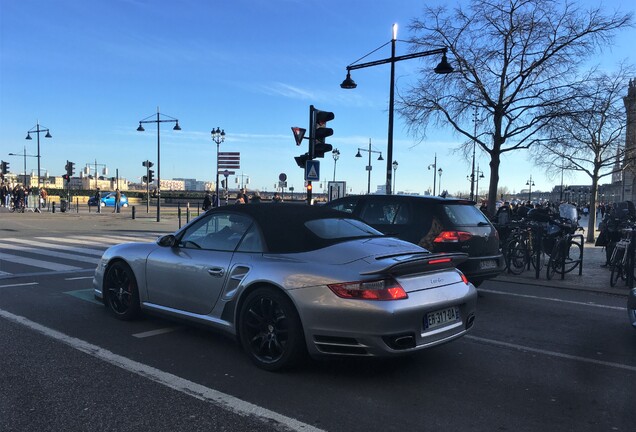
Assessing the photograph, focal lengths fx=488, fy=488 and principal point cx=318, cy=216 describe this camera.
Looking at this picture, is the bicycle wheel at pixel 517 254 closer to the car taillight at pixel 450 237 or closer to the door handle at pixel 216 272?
the car taillight at pixel 450 237

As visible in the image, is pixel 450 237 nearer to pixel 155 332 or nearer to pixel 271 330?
pixel 271 330

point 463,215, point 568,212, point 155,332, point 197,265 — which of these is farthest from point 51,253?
point 568,212

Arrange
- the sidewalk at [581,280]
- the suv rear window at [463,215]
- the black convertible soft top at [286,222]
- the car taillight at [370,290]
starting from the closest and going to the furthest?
the car taillight at [370,290], the black convertible soft top at [286,222], the suv rear window at [463,215], the sidewalk at [581,280]

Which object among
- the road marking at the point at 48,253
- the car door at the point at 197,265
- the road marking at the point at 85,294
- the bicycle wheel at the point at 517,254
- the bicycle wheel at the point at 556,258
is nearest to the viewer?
the car door at the point at 197,265

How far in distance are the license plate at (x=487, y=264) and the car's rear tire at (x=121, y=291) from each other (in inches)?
195

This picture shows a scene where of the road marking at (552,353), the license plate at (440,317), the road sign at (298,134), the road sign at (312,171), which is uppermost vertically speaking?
the road sign at (298,134)

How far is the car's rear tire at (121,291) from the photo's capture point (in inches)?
228

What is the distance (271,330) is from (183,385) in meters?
0.85

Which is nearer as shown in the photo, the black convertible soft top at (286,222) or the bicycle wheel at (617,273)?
the black convertible soft top at (286,222)

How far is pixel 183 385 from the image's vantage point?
3.97 metres

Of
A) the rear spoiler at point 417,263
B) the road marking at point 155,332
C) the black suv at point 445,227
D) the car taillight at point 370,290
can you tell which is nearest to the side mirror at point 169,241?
the road marking at point 155,332

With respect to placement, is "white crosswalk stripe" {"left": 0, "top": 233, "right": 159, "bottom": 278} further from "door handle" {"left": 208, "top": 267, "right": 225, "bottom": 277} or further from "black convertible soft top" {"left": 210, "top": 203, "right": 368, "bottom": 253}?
"black convertible soft top" {"left": 210, "top": 203, "right": 368, "bottom": 253}

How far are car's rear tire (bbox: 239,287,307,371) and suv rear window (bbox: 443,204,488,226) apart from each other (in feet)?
13.1

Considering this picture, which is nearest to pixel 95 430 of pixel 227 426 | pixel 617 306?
pixel 227 426
